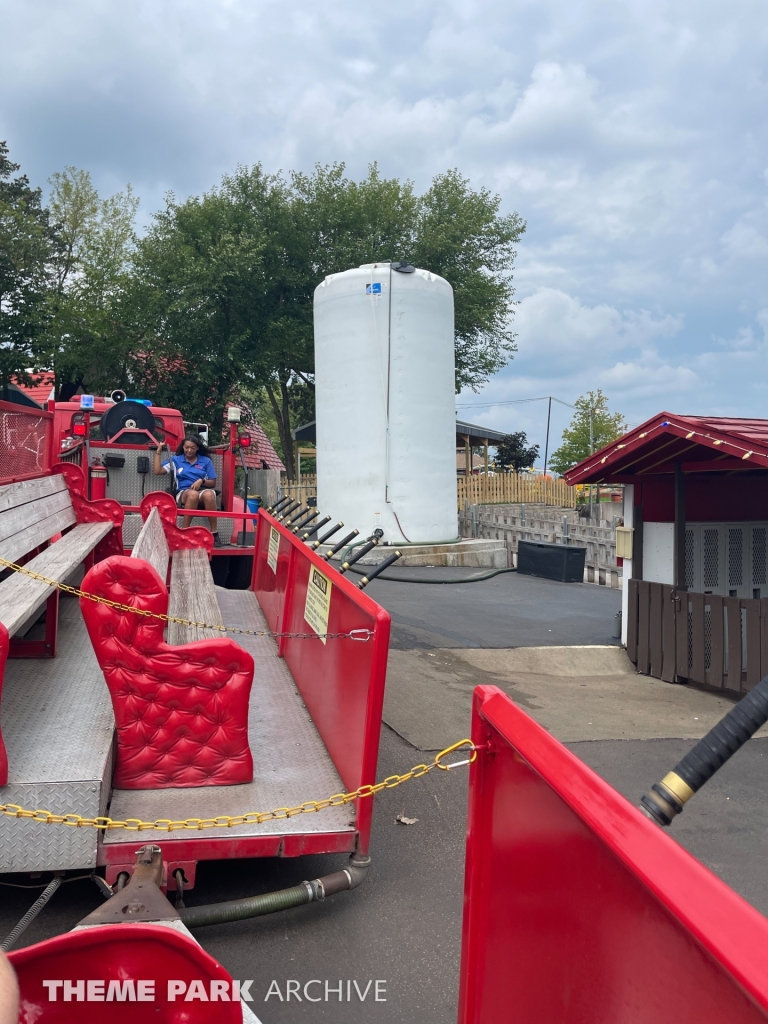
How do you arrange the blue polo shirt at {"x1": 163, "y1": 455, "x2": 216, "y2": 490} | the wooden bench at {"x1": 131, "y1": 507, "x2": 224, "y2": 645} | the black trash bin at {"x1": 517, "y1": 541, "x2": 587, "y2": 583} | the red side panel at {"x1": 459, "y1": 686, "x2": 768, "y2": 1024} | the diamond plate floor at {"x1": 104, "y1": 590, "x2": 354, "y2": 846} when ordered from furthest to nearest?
the black trash bin at {"x1": 517, "y1": 541, "x2": 587, "y2": 583}
the blue polo shirt at {"x1": 163, "y1": 455, "x2": 216, "y2": 490}
the wooden bench at {"x1": 131, "y1": 507, "x2": 224, "y2": 645}
the diamond plate floor at {"x1": 104, "y1": 590, "x2": 354, "y2": 846}
the red side panel at {"x1": 459, "y1": 686, "x2": 768, "y2": 1024}

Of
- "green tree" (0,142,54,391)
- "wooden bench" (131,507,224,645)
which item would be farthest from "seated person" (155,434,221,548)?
"green tree" (0,142,54,391)

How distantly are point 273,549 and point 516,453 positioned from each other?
32392 mm

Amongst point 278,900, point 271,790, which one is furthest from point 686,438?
point 278,900

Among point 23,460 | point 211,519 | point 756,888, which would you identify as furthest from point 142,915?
point 211,519

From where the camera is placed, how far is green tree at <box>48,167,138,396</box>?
26422 millimetres

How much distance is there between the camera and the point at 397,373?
17.3m

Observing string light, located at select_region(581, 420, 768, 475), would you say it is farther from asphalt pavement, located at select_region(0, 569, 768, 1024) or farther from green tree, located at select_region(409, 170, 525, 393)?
green tree, located at select_region(409, 170, 525, 393)

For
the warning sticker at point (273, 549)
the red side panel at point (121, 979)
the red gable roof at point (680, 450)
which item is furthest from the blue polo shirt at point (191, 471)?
the red side panel at point (121, 979)

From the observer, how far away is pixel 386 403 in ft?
56.5

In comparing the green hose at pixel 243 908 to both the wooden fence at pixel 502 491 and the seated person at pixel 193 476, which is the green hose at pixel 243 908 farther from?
the wooden fence at pixel 502 491

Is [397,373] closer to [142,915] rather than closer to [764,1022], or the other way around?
[142,915]

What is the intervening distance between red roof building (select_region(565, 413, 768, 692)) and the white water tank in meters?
8.25

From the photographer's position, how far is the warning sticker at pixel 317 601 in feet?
15.1

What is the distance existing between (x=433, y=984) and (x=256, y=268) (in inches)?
1045
